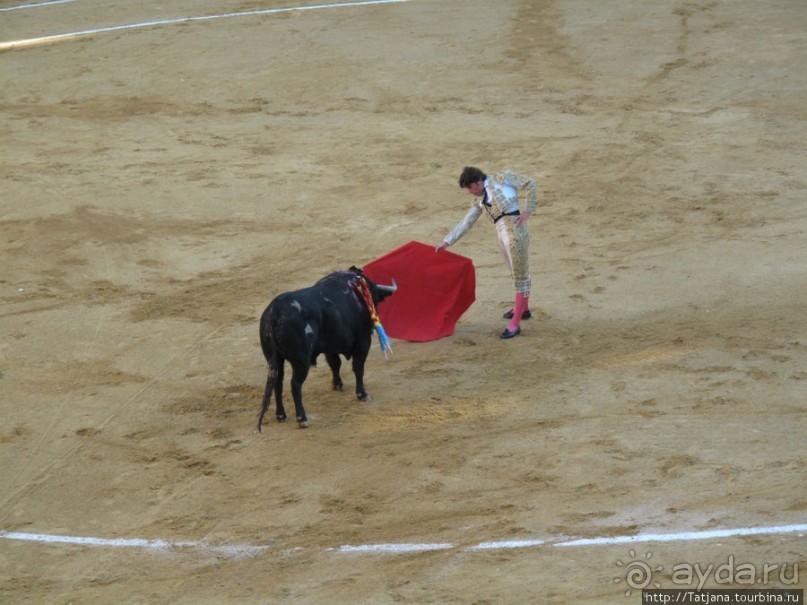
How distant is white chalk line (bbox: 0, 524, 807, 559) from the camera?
6273 millimetres

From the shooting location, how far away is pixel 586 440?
24.9 feet

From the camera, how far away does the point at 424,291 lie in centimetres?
930

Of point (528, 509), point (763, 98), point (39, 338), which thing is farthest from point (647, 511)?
point (763, 98)

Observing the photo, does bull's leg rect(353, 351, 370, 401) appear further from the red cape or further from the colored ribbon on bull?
the red cape

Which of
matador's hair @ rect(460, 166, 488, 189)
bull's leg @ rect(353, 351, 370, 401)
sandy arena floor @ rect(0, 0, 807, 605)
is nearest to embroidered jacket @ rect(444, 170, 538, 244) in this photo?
matador's hair @ rect(460, 166, 488, 189)

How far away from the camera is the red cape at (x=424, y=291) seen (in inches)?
363

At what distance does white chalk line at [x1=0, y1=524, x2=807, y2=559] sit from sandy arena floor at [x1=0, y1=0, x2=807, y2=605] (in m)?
0.03

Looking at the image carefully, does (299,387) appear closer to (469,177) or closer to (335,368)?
(335,368)

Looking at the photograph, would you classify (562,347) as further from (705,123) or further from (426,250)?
(705,123)

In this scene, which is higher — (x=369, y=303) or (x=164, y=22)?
(x=164, y=22)

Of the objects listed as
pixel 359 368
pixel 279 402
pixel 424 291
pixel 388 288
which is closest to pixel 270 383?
pixel 279 402

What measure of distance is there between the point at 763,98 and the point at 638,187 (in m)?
3.39

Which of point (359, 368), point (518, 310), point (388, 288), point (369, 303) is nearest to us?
point (359, 368)

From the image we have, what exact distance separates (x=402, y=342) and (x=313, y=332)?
1731 millimetres
